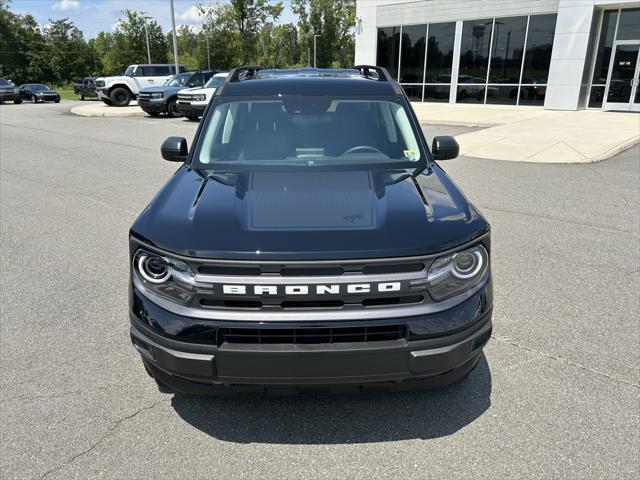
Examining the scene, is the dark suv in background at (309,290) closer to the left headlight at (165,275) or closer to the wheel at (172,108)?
the left headlight at (165,275)

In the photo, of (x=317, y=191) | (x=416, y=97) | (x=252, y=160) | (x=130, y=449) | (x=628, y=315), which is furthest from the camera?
(x=416, y=97)

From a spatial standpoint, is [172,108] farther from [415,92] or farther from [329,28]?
[329,28]

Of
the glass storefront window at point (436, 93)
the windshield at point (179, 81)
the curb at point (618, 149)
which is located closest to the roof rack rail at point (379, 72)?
the curb at point (618, 149)

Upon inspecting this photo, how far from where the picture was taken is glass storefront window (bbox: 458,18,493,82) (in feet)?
78.8

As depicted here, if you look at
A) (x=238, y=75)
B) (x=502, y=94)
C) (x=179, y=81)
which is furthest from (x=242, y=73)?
(x=502, y=94)

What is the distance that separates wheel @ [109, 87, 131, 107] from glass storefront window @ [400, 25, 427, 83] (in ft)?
50.2

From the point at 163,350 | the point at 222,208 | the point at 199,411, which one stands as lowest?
the point at 199,411

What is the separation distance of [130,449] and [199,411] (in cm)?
41

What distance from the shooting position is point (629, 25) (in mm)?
20016

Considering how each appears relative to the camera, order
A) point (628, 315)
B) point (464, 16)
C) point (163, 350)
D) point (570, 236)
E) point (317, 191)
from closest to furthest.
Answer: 1. point (163, 350)
2. point (317, 191)
3. point (628, 315)
4. point (570, 236)
5. point (464, 16)

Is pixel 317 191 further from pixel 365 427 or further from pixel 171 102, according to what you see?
pixel 171 102

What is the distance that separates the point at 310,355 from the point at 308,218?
2.13ft

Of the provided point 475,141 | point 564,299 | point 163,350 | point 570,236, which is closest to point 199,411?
point 163,350

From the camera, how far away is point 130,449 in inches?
98.6
